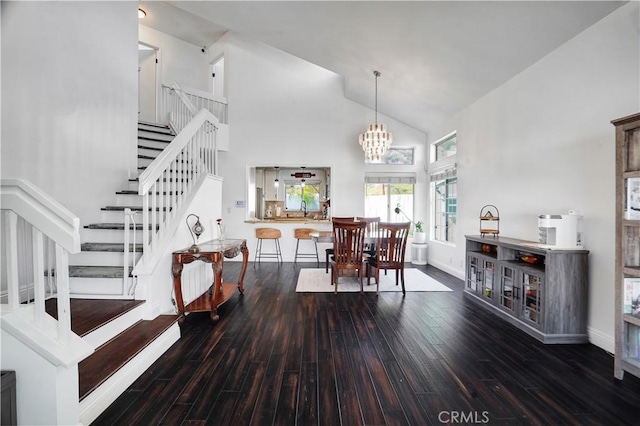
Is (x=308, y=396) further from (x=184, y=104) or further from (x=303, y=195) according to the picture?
(x=303, y=195)

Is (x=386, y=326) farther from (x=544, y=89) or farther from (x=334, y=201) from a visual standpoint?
Answer: (x=334, y=201)

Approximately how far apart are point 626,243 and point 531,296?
3.17 ft

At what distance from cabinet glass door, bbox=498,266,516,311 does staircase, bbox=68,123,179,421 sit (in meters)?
3.37

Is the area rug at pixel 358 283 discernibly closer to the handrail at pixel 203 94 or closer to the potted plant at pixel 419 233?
the potted plant at pixel 419 233

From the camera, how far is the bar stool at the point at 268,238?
5.84 m

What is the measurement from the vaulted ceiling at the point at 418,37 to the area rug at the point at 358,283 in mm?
2986

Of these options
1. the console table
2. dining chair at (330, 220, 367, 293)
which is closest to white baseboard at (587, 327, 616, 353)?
dining chair at (330, 220, 367, 293)

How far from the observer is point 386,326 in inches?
109

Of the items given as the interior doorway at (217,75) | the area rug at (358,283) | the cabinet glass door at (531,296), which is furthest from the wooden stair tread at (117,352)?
the interior doorway at (217,75)

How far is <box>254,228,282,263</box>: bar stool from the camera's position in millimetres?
5836

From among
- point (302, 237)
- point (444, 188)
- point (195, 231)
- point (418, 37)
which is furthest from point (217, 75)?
point (444, 188)

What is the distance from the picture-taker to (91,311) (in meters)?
2.15

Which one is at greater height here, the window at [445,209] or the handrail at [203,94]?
the handrail at [203,94]

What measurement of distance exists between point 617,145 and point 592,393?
170 centimetres
